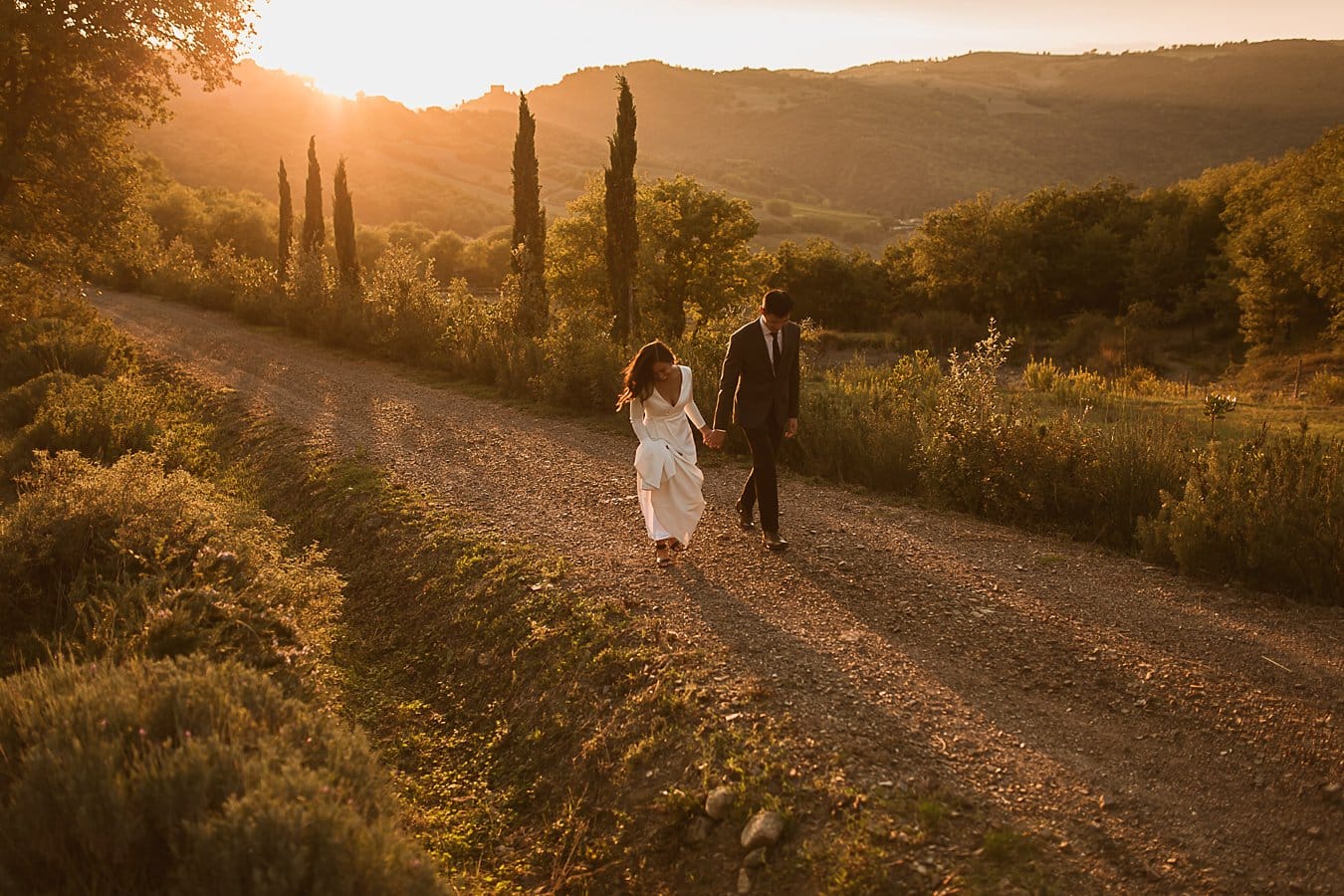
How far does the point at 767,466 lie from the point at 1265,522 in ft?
12.3

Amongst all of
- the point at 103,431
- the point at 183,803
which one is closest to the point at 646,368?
the point at 183,803

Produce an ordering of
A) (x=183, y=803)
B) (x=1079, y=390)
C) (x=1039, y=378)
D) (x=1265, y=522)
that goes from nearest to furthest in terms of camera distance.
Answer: (x=183, y=803) → (x=1265, y=522) → (x=1079, y=390) → (x=1039, y=378)

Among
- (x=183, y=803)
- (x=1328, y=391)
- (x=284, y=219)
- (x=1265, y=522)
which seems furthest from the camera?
(x=284, y=219)

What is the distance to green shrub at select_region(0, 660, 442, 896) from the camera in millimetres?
2998

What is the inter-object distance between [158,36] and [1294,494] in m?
17.7

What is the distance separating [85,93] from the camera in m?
15.2

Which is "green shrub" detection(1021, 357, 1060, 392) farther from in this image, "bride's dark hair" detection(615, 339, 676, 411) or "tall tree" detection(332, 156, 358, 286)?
"tall tree" detection(332, 156, 358, 286)

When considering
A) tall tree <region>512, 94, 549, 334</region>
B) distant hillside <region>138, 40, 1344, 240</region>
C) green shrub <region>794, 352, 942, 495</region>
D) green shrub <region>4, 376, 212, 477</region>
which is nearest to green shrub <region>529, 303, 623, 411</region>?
green shrub <region>794, 352, 942, 495</region>

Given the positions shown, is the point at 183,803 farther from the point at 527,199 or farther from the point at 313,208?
the point at 313,208

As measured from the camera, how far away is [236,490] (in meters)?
10.8

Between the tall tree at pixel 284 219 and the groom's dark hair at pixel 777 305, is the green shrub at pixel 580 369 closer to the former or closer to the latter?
the groom's dark hair at pixel 777 305

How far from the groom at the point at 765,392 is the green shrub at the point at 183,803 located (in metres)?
4.38

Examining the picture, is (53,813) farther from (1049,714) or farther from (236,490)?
(236,490)

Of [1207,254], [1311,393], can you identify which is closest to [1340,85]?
[1207,254]
